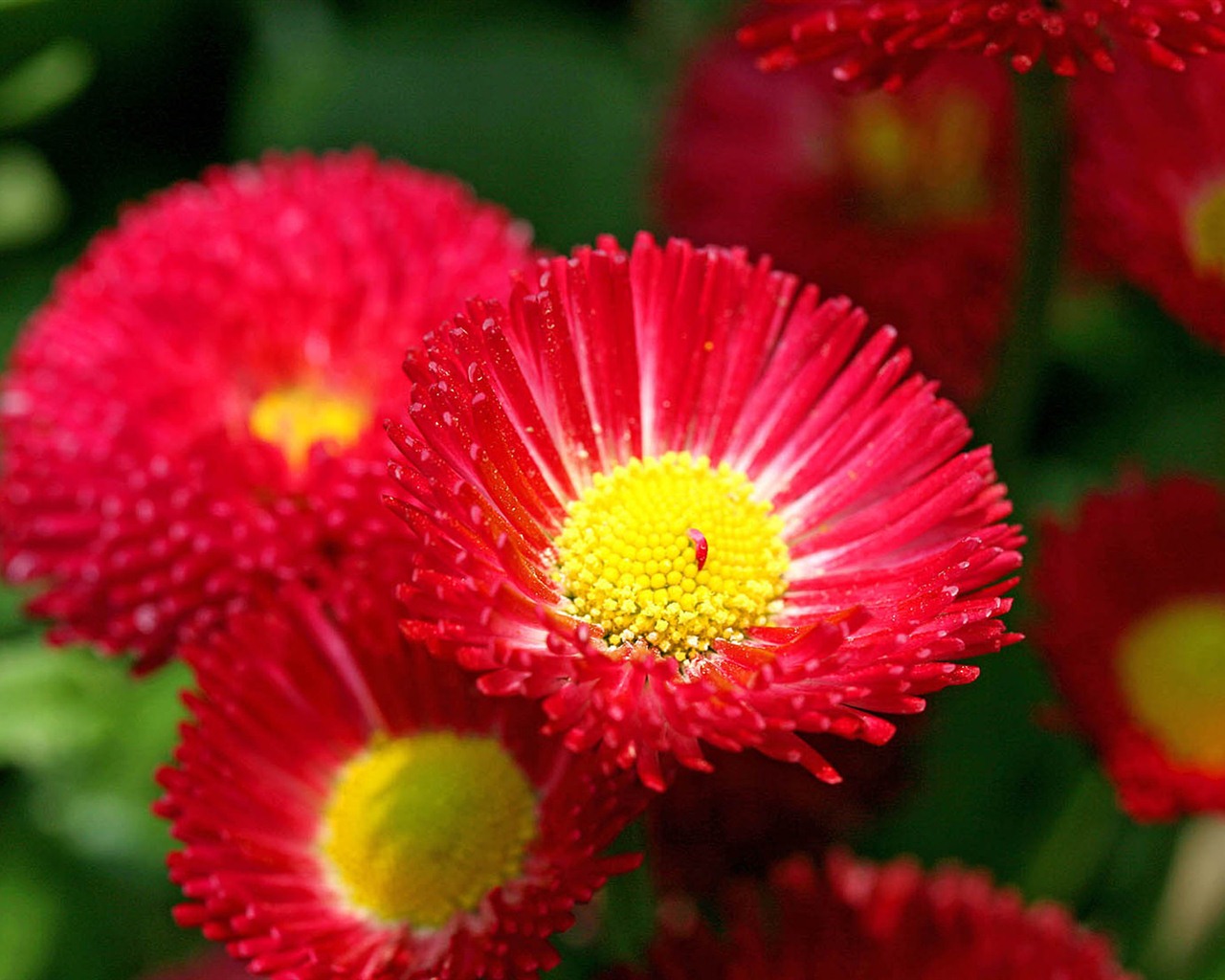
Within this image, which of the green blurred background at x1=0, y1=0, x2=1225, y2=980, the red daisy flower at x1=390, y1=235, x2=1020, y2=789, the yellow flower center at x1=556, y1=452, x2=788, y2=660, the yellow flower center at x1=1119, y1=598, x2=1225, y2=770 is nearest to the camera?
the red daisy flower at x1=390, y1=235, x2=1020, y2=789

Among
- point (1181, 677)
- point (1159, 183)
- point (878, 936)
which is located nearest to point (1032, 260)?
point (1159, 183)

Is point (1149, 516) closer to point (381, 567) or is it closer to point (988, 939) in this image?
point (988, 939)

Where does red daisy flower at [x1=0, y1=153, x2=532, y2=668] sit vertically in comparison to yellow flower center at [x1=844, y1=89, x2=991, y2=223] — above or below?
below

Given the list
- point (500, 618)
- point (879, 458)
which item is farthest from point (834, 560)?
point (500, 618)

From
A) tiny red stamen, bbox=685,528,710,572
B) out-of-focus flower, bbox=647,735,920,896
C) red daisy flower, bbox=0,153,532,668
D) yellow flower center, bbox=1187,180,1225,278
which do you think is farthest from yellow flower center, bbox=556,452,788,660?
yellow flower center, bbox=1187,180,1225,278

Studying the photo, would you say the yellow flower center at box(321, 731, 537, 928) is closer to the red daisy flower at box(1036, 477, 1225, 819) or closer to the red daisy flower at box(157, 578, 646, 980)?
the red daisy flower at box(157, 578, 646, 980)

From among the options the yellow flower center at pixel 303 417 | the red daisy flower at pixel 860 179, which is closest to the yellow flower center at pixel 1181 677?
the red daisy flower at pixel 860 179
